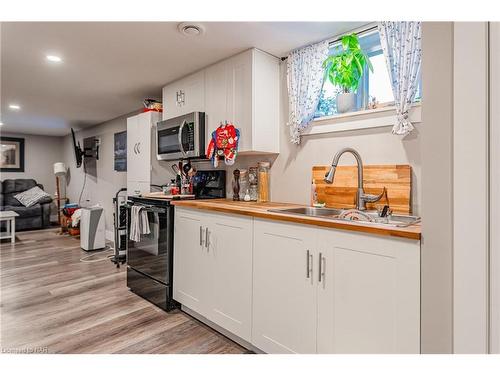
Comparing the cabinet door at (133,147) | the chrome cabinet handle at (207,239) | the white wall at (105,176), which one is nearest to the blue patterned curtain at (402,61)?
the chrome cabinet handle at (207,239)

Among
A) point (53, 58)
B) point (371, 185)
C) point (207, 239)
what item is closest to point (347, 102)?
point (371, 185)

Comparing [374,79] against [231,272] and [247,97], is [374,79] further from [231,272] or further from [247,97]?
[231,272]

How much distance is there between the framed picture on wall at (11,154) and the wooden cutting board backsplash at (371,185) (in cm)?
753

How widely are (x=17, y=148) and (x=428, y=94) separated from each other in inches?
333

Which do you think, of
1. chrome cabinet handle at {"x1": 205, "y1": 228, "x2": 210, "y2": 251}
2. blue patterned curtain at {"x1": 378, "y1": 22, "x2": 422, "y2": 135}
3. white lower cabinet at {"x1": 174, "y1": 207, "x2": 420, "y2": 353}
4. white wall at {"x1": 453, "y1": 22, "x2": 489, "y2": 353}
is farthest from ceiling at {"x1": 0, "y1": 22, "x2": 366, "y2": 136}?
chrome cabinet handle at {"x1": 205, "y1": 228, "x2": 210, "y2": 251}

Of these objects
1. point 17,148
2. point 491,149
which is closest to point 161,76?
point 491,149

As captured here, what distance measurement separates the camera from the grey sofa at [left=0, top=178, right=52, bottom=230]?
6.07 meters

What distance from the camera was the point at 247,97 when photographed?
2379 millimetres

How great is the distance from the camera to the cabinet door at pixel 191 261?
2.25m

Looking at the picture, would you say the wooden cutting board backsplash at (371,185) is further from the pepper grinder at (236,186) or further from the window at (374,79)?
the pepper grinder at (236,186)

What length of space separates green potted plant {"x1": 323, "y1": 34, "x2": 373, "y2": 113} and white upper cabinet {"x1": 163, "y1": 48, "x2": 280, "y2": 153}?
1.67ft

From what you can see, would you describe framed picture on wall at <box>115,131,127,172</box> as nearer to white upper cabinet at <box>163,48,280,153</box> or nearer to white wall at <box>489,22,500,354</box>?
white upper cabinet at <box>163,48,280,153</box>

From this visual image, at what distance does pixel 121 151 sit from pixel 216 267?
3692mm
